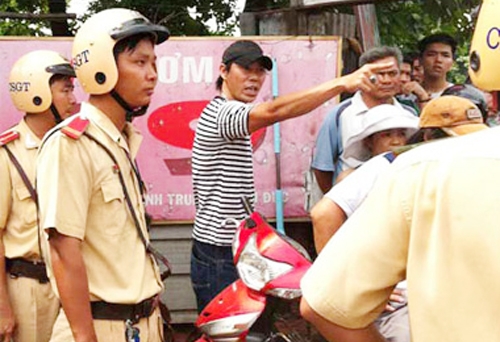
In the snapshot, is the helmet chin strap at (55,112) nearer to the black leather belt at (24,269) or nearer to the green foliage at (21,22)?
the black leather belt at (24,269)

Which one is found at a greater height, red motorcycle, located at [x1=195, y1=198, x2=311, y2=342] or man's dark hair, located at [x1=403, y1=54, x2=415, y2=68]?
man's dark hair, located at [x1=403, y1=54, x2=415, y2=68]

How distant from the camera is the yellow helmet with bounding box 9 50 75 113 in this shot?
4.11m

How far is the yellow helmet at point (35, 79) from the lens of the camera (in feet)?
13.5

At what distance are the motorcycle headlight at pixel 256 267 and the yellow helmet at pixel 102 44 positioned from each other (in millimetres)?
974

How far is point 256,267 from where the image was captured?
3256 mm

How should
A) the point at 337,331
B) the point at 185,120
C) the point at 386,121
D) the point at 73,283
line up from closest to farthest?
the point at 337,331 < the point at 73,283 < the point at 386,121 < the point at 185,120

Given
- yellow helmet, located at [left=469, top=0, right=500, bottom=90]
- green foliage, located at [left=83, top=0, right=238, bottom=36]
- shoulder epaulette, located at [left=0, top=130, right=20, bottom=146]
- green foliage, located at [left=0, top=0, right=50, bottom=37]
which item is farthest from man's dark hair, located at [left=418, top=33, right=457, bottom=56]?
green foliage, located at [left=0, top=0, right=50, bottom=37]

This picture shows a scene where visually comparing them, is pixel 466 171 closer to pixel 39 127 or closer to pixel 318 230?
pixel 318 230

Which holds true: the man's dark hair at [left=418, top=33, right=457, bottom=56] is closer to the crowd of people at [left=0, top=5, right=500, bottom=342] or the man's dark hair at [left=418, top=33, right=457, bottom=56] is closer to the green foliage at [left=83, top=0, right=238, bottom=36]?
the crowd of people at [left=0, top=5, right=500, bottom=342]

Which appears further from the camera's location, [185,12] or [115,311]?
[185,12]

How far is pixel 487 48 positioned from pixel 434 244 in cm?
41

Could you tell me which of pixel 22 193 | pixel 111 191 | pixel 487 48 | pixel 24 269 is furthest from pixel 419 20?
pixel 487 48

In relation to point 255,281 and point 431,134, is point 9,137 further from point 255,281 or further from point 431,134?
point 431,134

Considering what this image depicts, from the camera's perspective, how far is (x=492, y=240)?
1287 millimetres
